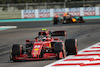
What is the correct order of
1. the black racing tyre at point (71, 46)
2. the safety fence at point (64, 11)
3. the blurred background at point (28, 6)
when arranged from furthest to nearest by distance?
1. the blurred background at point (28, 6)
2. the safety fence at point (64, 11)
3. the black racing tyre at point (71, 46)

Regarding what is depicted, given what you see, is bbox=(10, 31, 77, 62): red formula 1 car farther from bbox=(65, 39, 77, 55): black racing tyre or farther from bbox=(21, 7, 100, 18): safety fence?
bbox=(21, 7, 100, 18): safety fence

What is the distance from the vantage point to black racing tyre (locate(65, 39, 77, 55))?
445 inches

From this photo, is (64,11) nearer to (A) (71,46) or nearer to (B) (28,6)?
(B) (28,6)

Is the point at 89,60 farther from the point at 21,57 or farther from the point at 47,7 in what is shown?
the point at 47,7

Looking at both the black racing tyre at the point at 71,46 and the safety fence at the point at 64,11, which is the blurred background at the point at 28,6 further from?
the black racing tyre at the point at 71,46

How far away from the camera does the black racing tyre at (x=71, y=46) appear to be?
11.3 metres

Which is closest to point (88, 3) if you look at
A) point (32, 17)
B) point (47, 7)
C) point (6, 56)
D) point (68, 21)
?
point (47, 7)

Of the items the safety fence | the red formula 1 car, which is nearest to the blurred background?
the safety fence

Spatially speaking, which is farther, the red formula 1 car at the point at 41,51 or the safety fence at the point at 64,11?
the safety fence at the point at 64,11

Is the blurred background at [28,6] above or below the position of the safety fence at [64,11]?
above

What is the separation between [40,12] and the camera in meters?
46.2

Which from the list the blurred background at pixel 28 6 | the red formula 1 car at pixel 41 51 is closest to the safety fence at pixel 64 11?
the blurred background at pixel 28 6

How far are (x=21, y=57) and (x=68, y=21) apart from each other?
23.2 metres

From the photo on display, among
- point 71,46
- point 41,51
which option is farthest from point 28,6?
point 41,51
